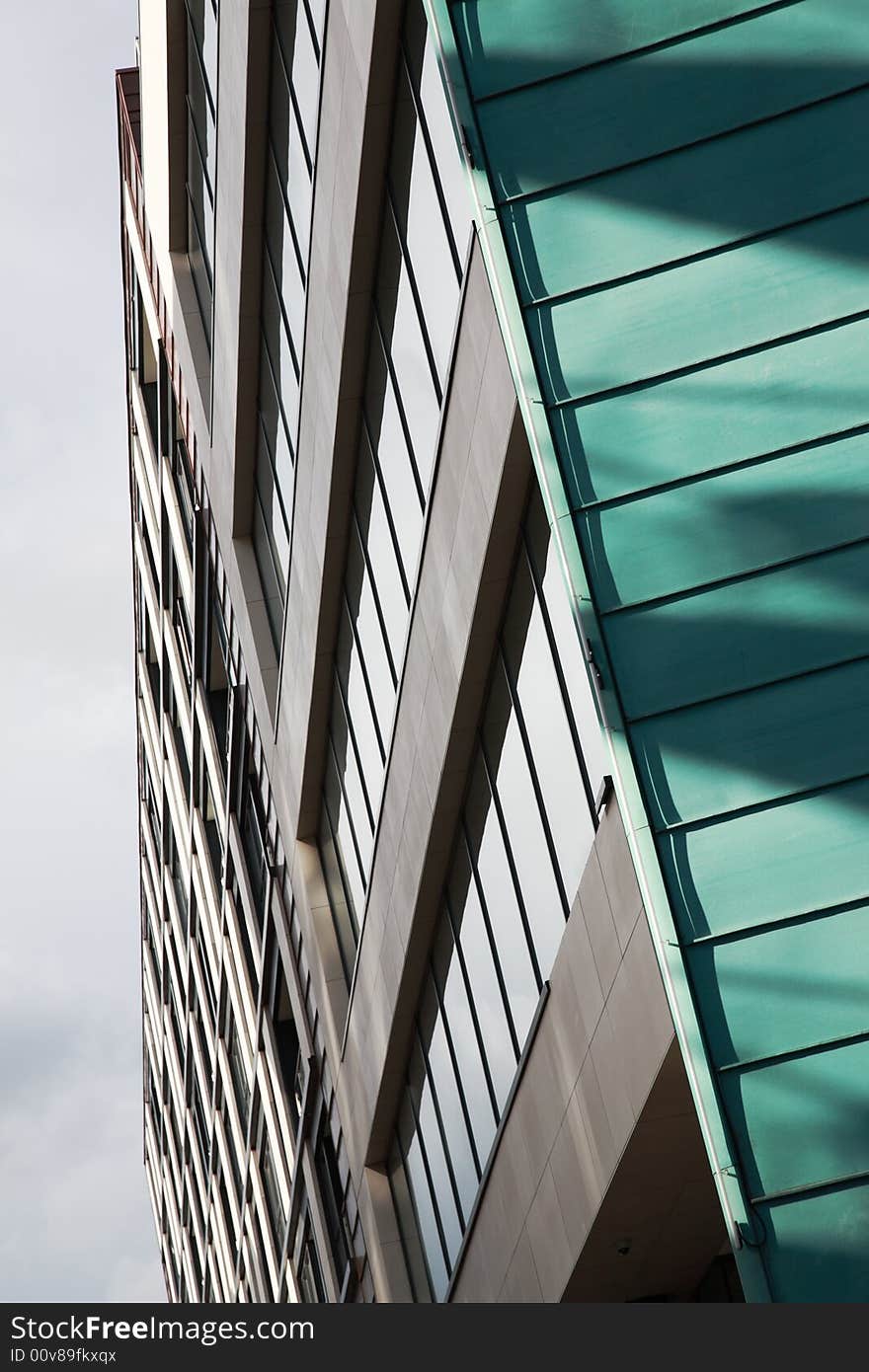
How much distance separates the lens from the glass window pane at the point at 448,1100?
82.1ft

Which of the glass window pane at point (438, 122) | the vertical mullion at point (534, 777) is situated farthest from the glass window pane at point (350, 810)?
the glass window pane at point (438, 122)

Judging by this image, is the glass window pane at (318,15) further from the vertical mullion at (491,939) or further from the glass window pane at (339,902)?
the glass window pane at (339,902)

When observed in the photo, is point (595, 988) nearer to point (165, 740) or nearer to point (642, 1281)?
point (642, 1281)

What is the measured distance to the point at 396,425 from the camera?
23766mm

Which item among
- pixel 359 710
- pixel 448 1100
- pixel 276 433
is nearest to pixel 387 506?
pixel 359 710

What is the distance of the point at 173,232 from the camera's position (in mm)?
37281

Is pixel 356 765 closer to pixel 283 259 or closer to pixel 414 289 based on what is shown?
pixel 283 259

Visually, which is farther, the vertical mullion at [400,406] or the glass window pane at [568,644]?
the vertical mullion at [400,406]

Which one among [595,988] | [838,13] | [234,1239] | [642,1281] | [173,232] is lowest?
[642,1281]

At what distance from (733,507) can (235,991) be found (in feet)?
107

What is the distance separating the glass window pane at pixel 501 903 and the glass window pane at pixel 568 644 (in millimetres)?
3744

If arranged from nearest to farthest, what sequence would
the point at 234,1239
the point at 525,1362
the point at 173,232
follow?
the point at 525,1362
the point at 173,232
the point at 234,1239

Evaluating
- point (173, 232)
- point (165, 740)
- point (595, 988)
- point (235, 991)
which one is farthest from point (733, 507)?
point (165, 740)

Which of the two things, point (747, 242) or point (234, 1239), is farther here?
point (234, 1239)
